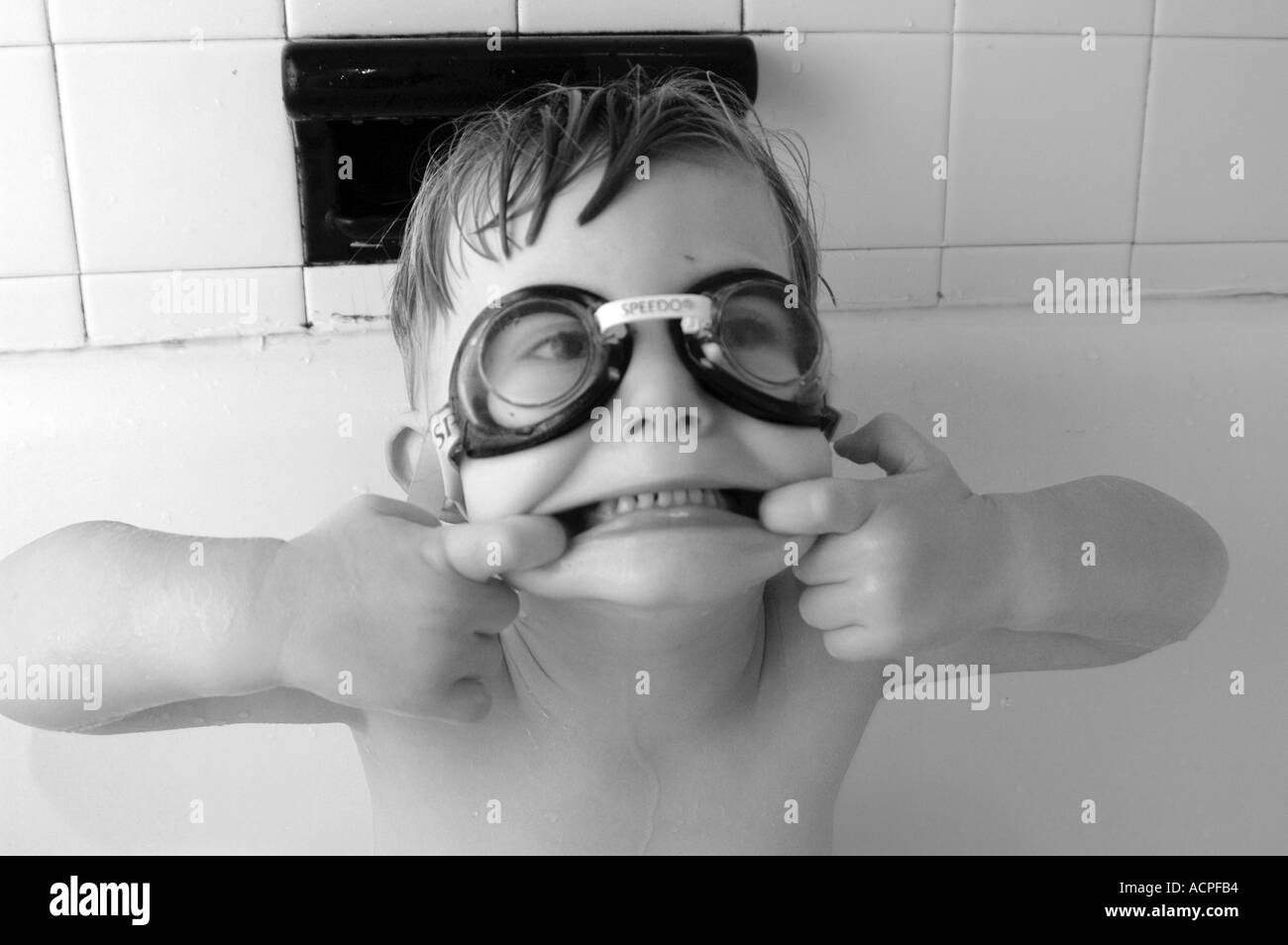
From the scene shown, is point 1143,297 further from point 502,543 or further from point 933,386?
point 502,543

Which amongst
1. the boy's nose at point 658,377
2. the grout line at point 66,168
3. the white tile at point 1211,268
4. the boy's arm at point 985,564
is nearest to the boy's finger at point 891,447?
the boy's arm at point 985,564

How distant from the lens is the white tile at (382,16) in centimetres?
133

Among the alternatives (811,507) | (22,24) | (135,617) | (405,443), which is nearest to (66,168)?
(22,24)

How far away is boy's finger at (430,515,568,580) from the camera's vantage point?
0.82m

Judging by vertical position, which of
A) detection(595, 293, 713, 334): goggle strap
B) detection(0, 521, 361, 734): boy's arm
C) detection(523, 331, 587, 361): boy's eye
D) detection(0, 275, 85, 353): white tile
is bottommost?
detection(0, 521, 361, 734): boy's arm

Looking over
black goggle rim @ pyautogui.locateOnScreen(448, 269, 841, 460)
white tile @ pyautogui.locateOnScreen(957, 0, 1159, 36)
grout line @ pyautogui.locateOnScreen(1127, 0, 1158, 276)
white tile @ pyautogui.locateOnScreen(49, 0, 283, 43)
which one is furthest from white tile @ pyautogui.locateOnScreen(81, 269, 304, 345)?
grout line @ pyautogui.locateOnScreen(1127, 0, 1158, 276)

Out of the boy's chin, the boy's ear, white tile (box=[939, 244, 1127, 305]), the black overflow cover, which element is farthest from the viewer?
white tile (box=[939, 244, 1127, 305])

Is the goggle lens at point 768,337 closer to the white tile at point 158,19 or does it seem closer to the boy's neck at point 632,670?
the boy's neck at point 632,670

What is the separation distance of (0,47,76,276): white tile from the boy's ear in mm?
541

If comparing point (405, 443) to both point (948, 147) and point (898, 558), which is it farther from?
point (948, 147)

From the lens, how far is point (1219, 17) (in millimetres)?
1467

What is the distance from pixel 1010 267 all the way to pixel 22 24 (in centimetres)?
116

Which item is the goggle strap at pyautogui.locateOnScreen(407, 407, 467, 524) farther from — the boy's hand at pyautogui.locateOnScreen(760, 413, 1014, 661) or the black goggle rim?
the boy's hand at pyautogui.locateOnScreen(760, 413, 1014, 661)

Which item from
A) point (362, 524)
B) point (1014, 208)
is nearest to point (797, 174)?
point (1014, 208)
